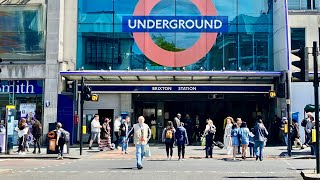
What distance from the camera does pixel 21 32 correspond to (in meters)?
28.7

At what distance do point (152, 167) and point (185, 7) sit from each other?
15.1 meters

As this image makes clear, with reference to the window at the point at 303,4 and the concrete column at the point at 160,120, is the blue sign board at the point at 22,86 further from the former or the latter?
the window at the point at 303,4

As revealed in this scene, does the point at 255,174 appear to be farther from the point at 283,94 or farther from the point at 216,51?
the point at 216,51

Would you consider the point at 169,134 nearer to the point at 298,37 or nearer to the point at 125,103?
the point at 125,103

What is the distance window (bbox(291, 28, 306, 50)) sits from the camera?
28969mm

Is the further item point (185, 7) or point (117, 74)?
point (185, 7)

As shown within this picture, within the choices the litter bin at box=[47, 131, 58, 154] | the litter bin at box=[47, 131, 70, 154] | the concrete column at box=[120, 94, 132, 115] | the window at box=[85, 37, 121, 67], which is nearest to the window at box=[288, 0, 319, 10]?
the window at box=[85, 37, 121, 67]

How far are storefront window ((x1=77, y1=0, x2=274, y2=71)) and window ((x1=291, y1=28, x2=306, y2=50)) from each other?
1307 millimetres

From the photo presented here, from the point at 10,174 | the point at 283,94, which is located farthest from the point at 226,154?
the point at 10,174

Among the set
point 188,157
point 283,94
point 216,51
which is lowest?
point 188,157

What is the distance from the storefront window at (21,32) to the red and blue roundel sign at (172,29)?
5.12 m

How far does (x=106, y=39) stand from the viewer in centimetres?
2912

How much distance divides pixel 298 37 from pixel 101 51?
11.9m

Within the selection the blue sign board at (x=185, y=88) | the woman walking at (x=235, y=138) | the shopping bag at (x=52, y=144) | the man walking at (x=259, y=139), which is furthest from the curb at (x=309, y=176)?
the blue sign board at (x=185, y=88)
